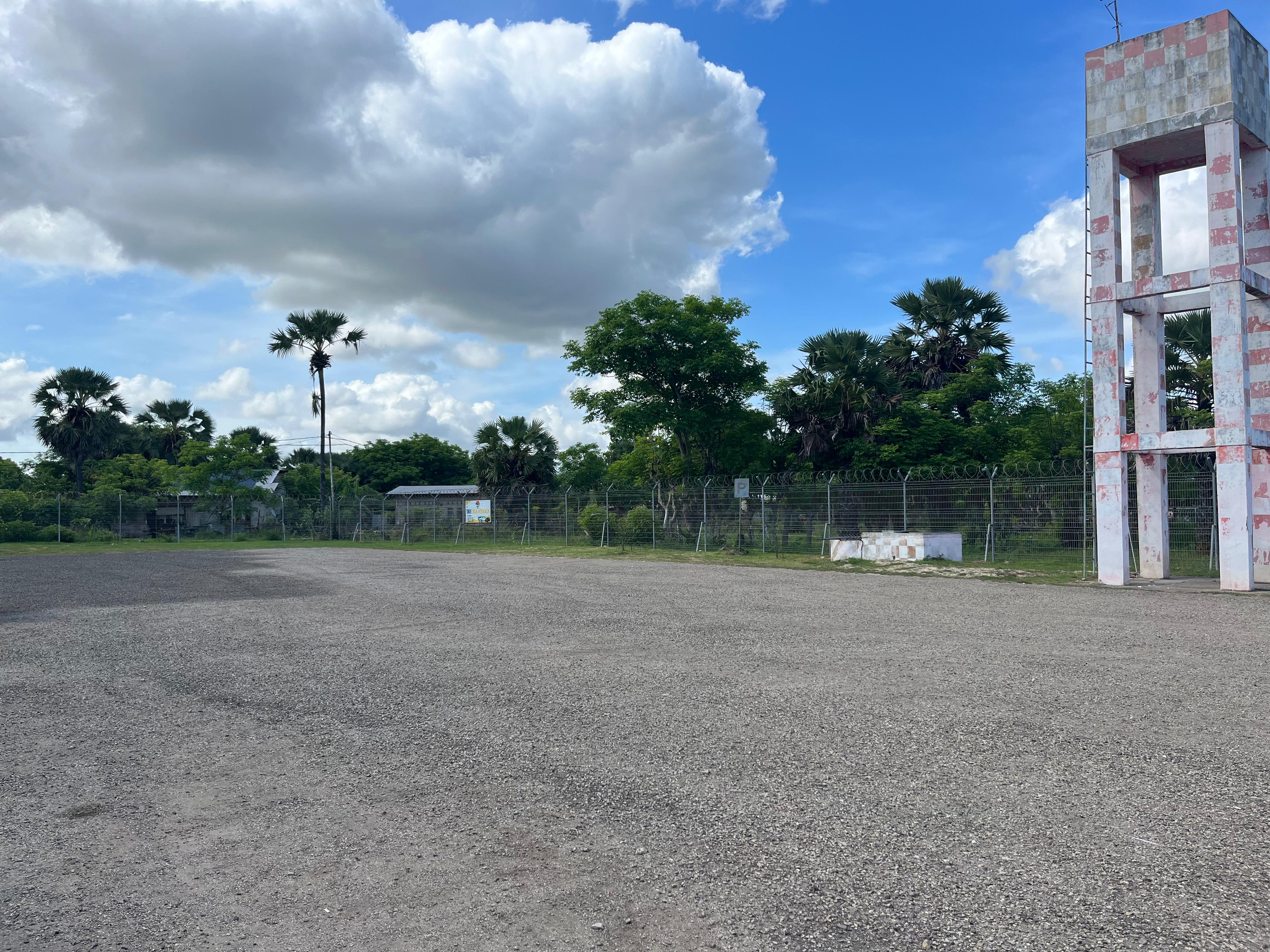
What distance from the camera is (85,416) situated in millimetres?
44531

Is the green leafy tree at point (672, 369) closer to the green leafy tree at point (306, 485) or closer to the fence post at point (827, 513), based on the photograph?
the fence post at point (827, 513)

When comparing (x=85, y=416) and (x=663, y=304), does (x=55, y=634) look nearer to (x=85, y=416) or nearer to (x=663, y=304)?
(x=663, y=304)

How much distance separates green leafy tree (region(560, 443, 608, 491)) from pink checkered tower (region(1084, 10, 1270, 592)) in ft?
119

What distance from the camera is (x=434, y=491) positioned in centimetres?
6756

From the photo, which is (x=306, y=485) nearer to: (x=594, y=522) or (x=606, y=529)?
(x=594, y=522)

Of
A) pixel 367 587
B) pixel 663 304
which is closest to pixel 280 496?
pixel 663 304

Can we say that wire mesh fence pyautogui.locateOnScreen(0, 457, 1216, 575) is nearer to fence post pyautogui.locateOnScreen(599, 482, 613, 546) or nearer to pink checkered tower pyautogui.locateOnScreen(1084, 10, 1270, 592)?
fence post pyautogui.locateOnScreen(599, 482, 613, 546)

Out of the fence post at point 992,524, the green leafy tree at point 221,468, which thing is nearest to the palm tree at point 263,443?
the green leafy tree at point 221,468

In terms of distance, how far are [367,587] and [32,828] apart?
451 inches

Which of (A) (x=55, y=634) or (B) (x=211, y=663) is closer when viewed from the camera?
(B) (x=211, y=663)

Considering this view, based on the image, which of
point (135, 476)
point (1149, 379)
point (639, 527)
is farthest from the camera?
point (135, 476)

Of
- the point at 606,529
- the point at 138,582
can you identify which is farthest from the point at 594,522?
the point at 138,582

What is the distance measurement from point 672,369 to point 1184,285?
2095 cm

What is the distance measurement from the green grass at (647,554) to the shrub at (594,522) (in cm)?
39
